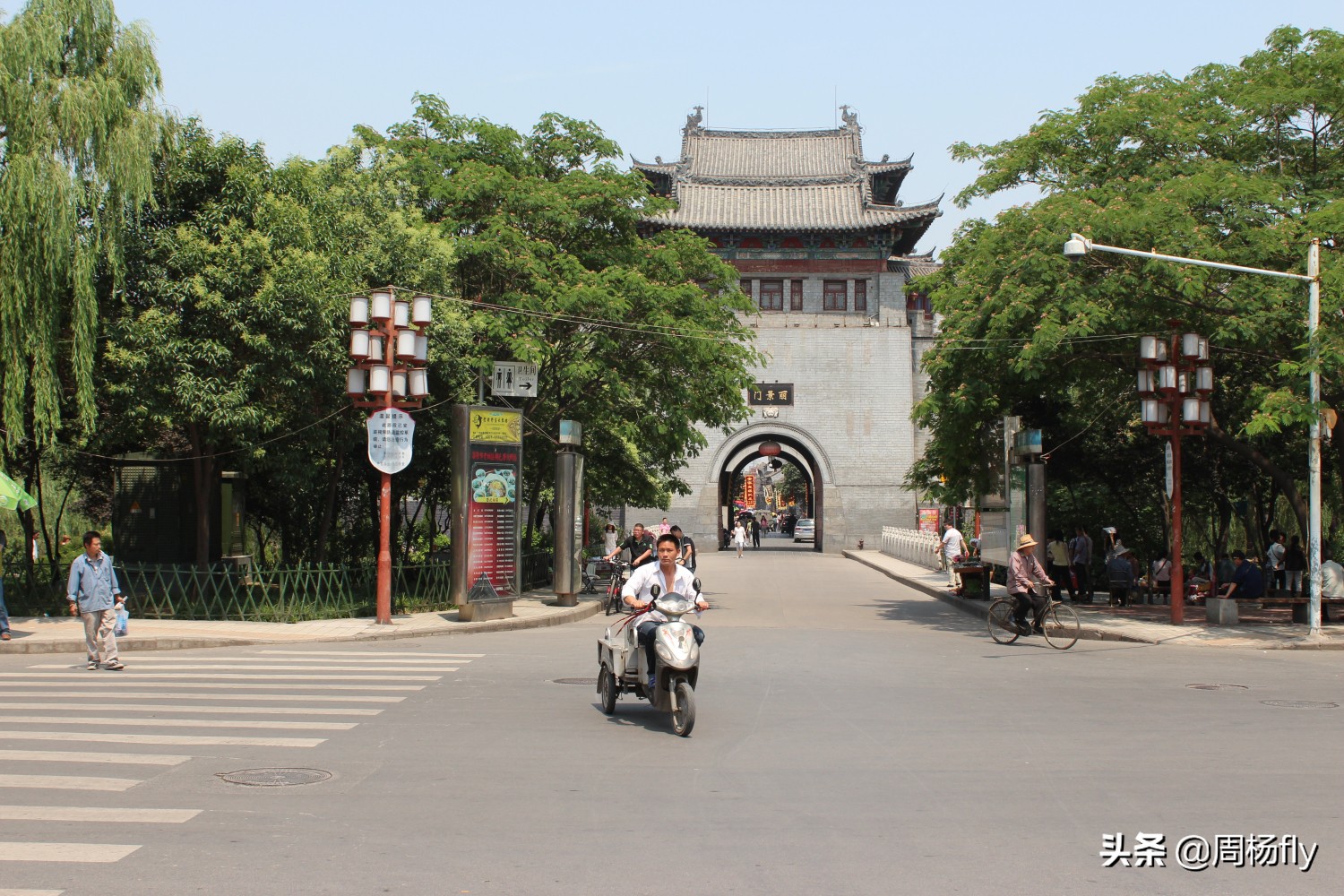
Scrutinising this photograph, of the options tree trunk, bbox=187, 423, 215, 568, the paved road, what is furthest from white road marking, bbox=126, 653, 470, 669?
tree trunk, bbox=187, 423, 215, 568

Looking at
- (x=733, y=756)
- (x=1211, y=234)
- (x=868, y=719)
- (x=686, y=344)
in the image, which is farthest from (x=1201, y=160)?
(x=733, y=756)

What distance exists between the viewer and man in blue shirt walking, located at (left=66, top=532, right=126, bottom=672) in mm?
12930

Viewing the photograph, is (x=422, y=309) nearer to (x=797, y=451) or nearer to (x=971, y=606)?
(x=971, y=606)

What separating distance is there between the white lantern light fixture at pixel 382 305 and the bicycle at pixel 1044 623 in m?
9.76

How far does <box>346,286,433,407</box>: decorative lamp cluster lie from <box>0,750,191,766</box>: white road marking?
10.2m

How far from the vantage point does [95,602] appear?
12898mm

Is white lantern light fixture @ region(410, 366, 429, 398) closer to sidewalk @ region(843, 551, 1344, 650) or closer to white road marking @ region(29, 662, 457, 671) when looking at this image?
white road marking @ region(29, 662, 457, 671)

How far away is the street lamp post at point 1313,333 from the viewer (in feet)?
55.2

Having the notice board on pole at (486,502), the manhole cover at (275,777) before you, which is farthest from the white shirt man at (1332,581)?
the manhole cover at (275,777)

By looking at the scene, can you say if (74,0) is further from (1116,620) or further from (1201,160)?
(1116,620)

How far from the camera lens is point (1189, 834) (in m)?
6.34

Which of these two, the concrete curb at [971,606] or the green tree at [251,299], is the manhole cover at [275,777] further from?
the concrete curb at [971,606]

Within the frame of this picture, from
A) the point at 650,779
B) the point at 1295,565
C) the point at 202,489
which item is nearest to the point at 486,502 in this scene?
the point at 202,489

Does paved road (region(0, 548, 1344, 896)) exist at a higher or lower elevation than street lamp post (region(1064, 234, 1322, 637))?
lower
